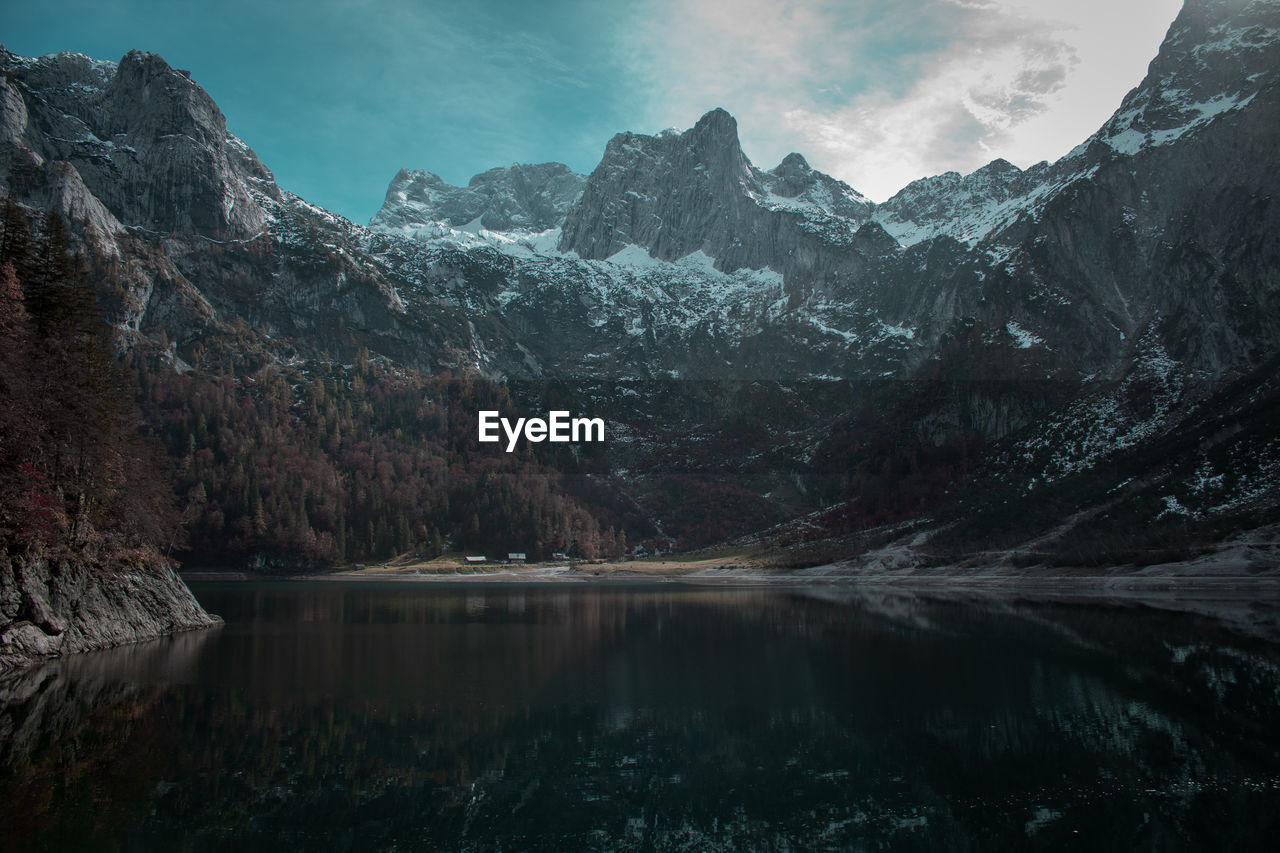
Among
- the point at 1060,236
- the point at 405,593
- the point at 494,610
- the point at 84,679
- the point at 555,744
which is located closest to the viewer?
the point at 555,744

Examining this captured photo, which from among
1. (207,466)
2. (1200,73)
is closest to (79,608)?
(207,466)

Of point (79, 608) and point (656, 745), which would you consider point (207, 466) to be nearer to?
point (79, 608)

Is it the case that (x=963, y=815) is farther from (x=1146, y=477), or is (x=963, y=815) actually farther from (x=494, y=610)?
(x=1146, y=477)

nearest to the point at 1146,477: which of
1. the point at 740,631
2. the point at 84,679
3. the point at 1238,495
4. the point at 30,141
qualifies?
the point at 1238,495

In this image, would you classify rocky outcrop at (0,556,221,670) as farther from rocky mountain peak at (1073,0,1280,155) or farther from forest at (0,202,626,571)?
rocky mountain peak at (1073,0,1280,155)

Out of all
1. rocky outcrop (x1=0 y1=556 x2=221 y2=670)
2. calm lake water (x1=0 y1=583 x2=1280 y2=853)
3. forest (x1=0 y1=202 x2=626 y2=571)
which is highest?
forest (x1=0 y1=202 x2=626 y2=571)

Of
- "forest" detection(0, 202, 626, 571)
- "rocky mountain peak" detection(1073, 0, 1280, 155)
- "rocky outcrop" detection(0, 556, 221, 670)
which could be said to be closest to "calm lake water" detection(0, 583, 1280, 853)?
"rocky outcrop" detection(0, 556, 221, 670)

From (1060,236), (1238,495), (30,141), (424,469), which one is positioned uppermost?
(30,141)

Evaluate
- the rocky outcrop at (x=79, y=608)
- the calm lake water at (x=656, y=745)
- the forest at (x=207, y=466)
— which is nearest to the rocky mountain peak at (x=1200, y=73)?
the forest at (x=207, y=466)
